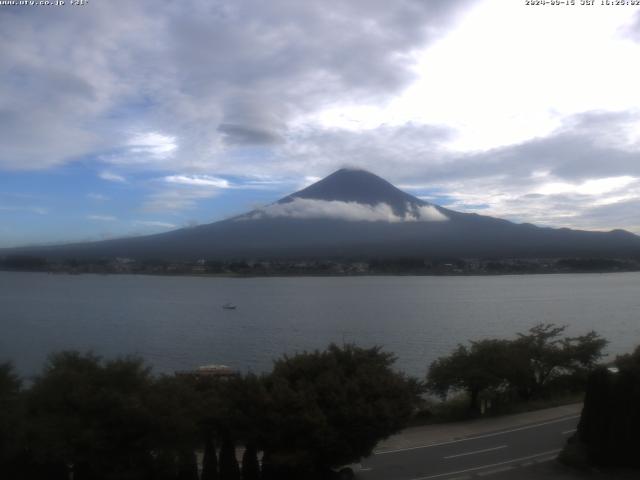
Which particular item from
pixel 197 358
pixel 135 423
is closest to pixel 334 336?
pixel 197 358

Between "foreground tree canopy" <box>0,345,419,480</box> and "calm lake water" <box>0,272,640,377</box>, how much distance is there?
12.4m

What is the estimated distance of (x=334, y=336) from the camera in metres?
32.8

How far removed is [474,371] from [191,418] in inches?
332

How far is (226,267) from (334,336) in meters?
57.4

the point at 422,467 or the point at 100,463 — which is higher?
the point at 100,463

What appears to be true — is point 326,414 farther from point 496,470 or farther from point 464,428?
point 464,428

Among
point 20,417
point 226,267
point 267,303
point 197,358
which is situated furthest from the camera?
point 226,267

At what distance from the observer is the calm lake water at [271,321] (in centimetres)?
2820

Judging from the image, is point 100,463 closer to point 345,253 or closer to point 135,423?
point 135,423

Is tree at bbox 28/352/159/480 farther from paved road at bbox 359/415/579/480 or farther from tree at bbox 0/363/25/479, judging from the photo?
paved road at bbox 359/415/579/480

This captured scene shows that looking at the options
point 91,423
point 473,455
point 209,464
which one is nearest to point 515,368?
point 473,455

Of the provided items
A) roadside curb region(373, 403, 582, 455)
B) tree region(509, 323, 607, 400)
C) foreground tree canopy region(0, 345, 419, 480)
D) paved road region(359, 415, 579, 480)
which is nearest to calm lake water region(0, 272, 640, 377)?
tree region(509, 323, 607, 400)

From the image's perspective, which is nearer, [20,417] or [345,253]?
[20,417]

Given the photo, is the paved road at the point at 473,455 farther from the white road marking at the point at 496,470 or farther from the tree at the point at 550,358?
the tree at the point at 550,358
